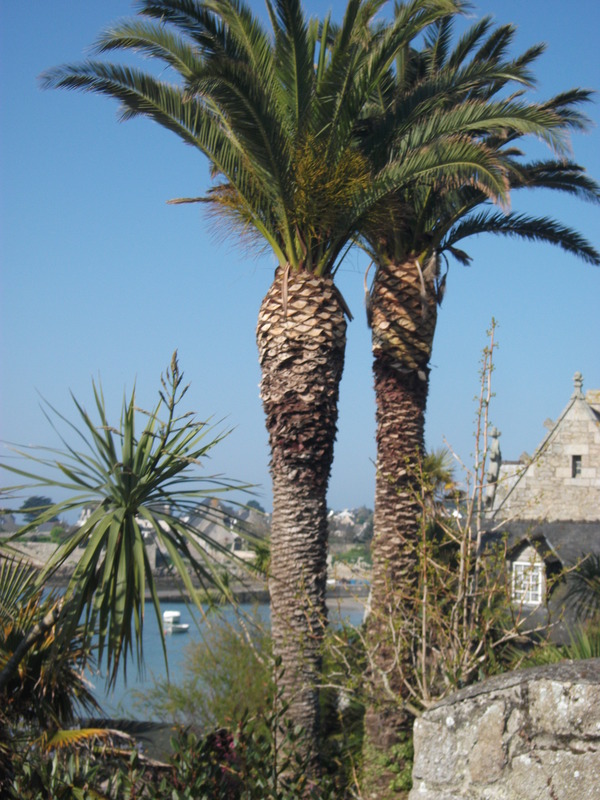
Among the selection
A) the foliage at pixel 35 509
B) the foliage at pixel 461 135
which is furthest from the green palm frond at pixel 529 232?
the foliage at pixel 35 509

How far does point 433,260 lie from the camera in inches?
501

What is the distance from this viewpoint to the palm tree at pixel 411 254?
37.7 ft

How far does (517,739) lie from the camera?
11.9ft

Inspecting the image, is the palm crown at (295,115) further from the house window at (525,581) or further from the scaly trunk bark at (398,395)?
the house window at (525,581)

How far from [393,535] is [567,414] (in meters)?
12.4

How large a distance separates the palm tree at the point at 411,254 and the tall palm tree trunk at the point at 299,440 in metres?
1.30

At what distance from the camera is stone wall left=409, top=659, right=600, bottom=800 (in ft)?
11.4

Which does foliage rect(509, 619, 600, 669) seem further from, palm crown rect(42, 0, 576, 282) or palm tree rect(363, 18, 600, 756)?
palm crown rect(42, 0, 576, 282)

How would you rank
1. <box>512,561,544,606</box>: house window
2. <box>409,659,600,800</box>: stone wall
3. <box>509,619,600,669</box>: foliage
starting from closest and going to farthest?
1. <box>409,659,600,800</box>: stone wall
2. <box>512,561,544,606</box>: house window
3. <box>509,619,600,669</box>: foliage

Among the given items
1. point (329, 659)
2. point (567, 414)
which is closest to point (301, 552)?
point (329, 659)

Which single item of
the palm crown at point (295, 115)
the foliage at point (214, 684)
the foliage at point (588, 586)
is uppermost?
the palm crown at point (295, 115)

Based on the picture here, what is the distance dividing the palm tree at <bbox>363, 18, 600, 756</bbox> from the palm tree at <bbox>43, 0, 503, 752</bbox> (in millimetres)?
915

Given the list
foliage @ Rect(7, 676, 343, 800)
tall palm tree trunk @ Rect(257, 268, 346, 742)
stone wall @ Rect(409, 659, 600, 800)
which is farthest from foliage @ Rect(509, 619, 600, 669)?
stone wall @ Rect(409, 659, 600, 800)

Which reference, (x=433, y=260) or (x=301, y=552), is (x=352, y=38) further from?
(x=301, y=552)
